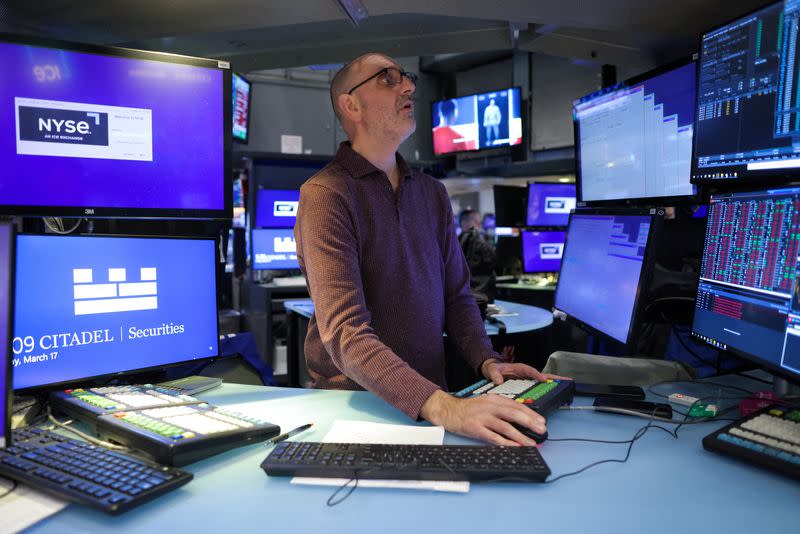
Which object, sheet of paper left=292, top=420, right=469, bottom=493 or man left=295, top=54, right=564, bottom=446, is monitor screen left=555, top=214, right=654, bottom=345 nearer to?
man left=295, top=54, right=564, bottom=446

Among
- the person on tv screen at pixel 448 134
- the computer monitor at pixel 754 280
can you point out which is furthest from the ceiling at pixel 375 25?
the person on tv screen at pixel 448 134

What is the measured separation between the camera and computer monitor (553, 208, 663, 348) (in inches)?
51.9

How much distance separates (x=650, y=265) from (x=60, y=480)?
122 cm

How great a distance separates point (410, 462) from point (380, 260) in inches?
28.9

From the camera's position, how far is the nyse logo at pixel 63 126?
1.26 meters

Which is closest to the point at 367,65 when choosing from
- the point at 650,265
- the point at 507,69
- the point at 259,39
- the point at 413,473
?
the point at 259,39

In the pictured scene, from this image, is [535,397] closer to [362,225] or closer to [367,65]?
[362,225]

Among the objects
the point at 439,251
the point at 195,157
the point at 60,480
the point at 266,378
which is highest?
the point at 195,157

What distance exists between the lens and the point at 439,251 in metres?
1.72

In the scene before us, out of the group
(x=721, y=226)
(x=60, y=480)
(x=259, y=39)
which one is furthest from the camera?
(x=259, y=39)

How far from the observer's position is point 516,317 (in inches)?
119

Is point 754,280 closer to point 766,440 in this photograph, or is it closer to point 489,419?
point 766,440

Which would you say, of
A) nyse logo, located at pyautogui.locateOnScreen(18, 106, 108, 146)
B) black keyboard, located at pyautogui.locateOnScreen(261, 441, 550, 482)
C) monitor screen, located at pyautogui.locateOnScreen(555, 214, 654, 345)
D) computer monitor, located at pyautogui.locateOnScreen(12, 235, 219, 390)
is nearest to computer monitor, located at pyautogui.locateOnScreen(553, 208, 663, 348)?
monitor screen, located at pyautogui.locateOnScreen(555, 214, 654, 345)

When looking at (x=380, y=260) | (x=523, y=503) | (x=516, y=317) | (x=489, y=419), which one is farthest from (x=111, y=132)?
(x=516, y=317)
